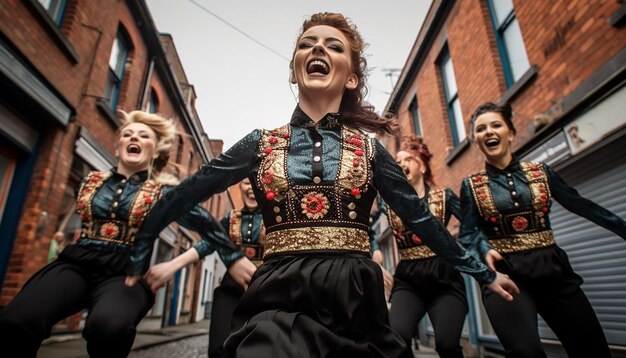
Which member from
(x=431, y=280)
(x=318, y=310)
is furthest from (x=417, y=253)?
(x=318, y=310)

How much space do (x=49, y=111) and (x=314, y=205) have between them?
5.71 meters

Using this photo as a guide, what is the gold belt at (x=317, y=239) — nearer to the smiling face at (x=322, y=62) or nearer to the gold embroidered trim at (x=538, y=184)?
the smiling face at (x=322, y=62)

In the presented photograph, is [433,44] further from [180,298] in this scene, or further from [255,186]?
[180,298]

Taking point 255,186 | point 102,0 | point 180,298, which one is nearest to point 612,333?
point 255,186

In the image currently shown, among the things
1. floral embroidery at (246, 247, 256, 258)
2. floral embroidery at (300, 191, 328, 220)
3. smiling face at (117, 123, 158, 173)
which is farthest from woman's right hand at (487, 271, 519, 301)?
smiling face at (117, 123, 158, 173)

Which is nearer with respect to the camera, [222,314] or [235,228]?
[222,314]

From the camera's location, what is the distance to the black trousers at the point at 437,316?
2699mm

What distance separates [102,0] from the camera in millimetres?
7496

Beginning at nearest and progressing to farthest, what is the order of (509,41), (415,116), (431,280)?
1. (431,280)
2. (509,41)
3. (415,116)

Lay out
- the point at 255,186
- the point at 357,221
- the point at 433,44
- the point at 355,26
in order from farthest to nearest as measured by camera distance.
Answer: the point at 433,44 < the point at 355,26 < the point at 255,186 < the point at 357,221

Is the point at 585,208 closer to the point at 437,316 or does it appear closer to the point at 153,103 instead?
the point at 437,316

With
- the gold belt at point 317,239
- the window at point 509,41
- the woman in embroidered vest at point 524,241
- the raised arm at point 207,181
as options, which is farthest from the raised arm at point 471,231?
the window at point 509,41

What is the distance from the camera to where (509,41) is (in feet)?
20.8

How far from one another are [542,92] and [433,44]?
4.87 m
